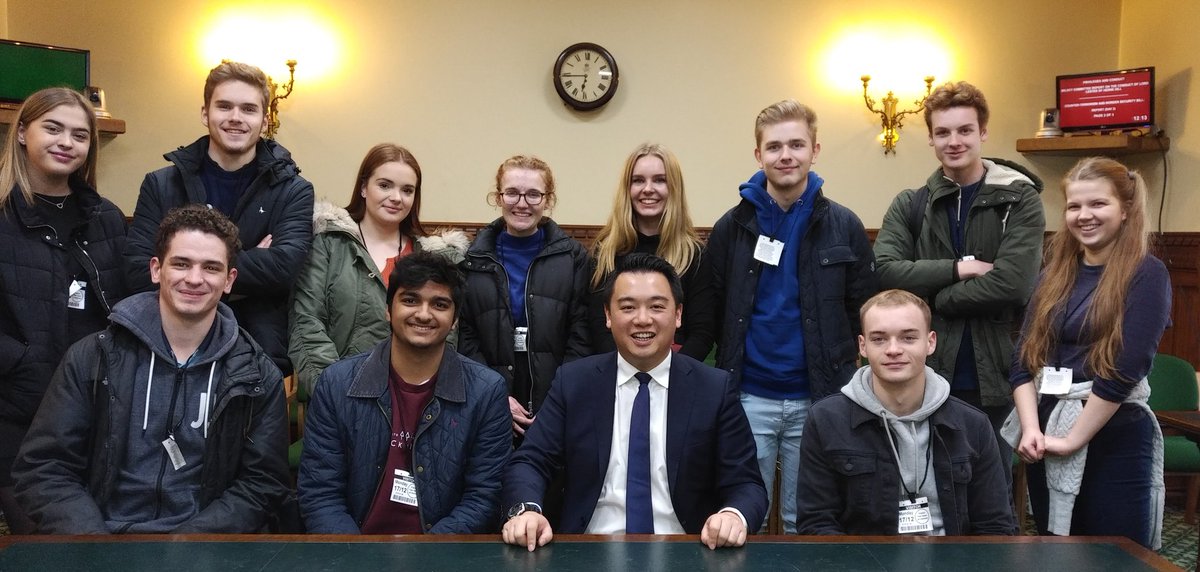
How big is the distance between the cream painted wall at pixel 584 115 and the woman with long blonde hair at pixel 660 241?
112 inches

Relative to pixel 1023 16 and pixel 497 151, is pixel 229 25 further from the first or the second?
pixel 1023 16

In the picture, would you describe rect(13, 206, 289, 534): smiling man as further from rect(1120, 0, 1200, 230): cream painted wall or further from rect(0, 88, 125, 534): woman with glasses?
rect(1120, 0, 1200, 230): cream painted wall

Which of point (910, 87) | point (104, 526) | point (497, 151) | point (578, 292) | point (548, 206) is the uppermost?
point (910, 87)

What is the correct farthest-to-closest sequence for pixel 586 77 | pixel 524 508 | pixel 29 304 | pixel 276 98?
pixel 586 77
pixel 276 98
pixel 29 304
pixel 524 508

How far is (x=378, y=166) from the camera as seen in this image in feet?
9.72

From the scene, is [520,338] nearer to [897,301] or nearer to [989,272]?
[897,301]

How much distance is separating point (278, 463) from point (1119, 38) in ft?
19.0

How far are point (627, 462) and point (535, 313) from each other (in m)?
0.72

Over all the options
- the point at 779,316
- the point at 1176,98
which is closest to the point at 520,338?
the point at 779,316

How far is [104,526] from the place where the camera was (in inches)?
87.0

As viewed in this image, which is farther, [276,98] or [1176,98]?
[276,98]

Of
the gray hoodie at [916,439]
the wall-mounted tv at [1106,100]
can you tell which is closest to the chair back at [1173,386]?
the wall-mounted tv at [1106,100]

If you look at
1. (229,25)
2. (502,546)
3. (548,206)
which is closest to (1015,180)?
(548,206)

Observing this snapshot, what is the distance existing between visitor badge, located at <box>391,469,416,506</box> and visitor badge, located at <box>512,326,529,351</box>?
24.9 inches
